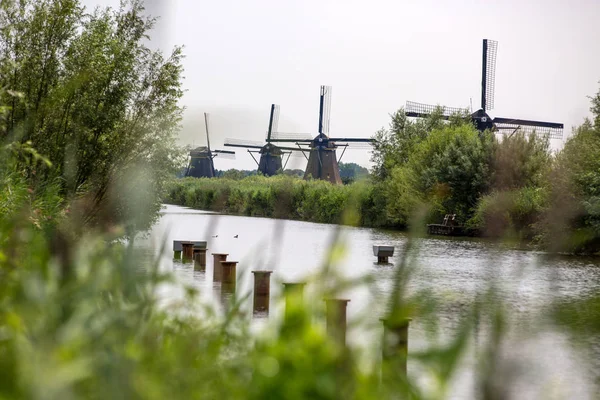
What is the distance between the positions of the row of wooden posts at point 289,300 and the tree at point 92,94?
2060mm

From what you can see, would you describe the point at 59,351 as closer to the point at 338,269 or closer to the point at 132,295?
the point at 338,269

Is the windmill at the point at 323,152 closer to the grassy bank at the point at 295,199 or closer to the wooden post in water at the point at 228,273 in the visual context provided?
the grassy bank at the point at 295,199

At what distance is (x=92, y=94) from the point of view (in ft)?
52.5

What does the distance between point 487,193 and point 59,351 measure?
4006 cm

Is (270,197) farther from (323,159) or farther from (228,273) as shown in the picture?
(228,273)

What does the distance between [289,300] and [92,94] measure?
49.3ft

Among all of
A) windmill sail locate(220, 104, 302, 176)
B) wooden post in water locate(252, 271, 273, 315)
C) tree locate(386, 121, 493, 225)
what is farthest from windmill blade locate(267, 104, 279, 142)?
wooden post in water locate(252, 271, 273, 315)

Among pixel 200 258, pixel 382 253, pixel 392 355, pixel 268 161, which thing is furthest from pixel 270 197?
pixel 392 355

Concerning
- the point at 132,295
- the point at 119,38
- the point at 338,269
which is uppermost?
the point at 119,38

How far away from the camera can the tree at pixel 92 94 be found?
1413 centimetres

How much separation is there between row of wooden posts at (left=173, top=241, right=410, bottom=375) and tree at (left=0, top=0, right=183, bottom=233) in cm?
206

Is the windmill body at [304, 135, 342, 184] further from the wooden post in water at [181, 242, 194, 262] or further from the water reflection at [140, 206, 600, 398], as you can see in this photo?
the wooden post in water at [181, 242, 194, 262]

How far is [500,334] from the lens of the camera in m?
1.70

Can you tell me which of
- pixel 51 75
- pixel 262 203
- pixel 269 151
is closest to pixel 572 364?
pixel 51 75
